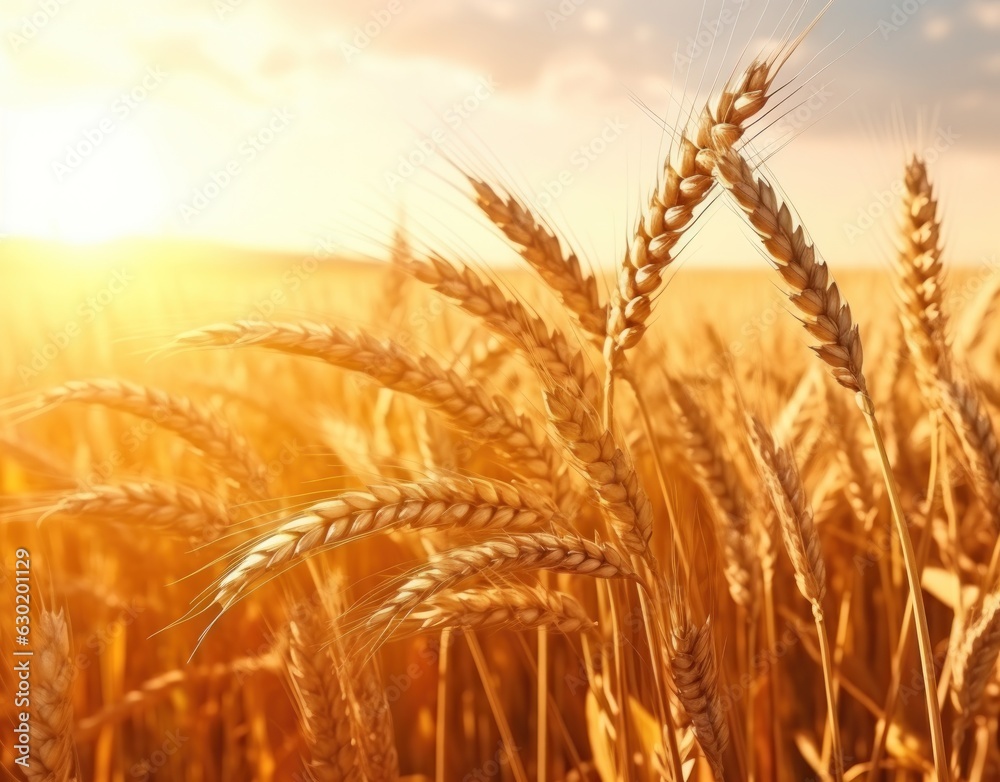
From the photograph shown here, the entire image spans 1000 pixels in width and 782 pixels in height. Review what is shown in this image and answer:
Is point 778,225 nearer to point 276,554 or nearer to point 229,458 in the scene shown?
point 276,554

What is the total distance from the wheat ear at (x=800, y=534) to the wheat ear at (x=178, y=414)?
1.00 meters

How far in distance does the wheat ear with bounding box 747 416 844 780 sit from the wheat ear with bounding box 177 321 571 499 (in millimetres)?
384

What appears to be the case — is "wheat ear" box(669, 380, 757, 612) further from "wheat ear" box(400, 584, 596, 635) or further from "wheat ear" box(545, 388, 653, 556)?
"wheat ear" box(545, 388, 653, 556)

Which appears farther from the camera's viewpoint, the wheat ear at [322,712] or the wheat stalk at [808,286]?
the wheat ear at [322,712]

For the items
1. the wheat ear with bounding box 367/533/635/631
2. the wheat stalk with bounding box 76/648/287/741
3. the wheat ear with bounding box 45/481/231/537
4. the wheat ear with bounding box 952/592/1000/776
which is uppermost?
the wheat ear with bounding box 45/481/231/537

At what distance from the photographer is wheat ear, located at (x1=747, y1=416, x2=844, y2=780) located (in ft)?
3.26

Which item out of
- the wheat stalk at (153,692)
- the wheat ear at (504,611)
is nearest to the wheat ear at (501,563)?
the wheat ear at (504,611)

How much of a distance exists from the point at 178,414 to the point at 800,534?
1196 mm

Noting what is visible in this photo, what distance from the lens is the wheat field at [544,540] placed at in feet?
2.95

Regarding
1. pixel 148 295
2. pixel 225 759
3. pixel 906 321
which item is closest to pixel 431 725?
pixel 225 759

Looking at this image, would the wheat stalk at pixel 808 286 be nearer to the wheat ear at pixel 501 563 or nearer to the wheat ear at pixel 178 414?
the wheat ear at pixel 501 563

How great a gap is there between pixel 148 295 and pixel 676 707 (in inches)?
124
